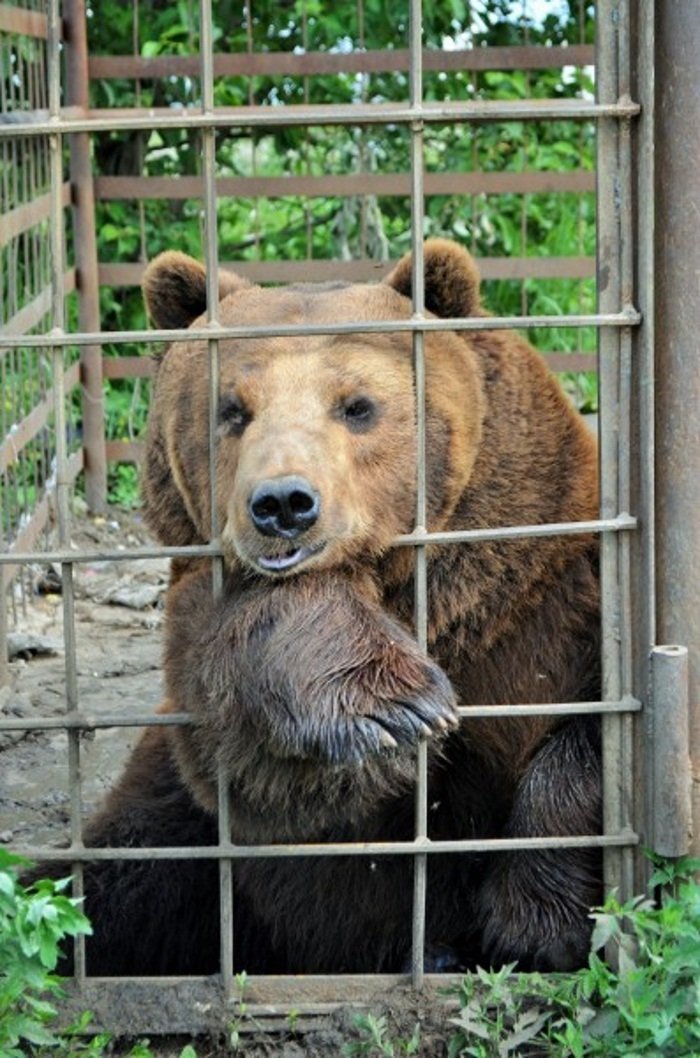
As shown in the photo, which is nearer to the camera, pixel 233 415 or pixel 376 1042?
pixel 376 1042

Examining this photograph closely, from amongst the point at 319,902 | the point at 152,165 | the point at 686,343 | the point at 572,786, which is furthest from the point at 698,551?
the point at 152,165

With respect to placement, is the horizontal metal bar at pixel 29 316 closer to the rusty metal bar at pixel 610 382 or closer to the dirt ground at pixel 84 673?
the dirt ground at pixel 84 673

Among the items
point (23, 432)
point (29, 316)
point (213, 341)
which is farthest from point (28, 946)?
point (29, 316)

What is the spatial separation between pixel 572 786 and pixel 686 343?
1146 mm

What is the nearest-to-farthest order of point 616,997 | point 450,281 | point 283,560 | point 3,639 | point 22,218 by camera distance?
point 616,997
point 283,560
point 450,281
point 3,639
point 22,218

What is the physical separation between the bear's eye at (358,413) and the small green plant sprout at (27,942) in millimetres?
1348

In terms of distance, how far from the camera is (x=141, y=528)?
30.7ft

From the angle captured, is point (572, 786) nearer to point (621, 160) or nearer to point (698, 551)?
point (698, 551)

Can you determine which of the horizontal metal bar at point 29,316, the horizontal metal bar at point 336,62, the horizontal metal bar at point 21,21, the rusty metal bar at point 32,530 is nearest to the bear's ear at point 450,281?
the horizontal metal bar at point 29,316

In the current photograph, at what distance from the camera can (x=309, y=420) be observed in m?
4.18

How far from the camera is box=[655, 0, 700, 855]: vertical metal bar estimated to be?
3.74m

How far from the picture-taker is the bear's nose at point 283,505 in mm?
3836

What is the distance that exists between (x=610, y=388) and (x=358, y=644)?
0.78 metres

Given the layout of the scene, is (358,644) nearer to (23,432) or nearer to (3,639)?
(3,639)
